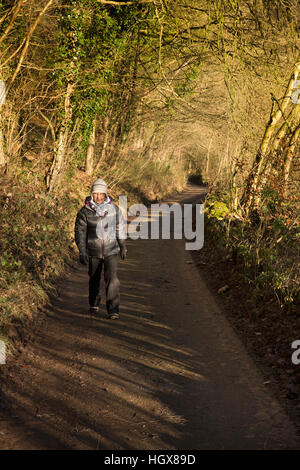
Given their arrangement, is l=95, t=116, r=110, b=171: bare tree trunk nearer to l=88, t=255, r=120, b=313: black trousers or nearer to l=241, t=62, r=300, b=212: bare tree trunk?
l=241, t=62, r=300, b=212: bare tree trunk

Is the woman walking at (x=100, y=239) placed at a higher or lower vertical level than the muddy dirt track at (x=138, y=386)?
higher

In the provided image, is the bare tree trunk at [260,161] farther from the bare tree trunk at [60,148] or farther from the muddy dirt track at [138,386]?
the bare tree trunk at [60,148]

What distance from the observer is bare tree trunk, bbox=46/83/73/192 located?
40.9ft

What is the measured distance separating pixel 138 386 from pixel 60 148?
9159mm

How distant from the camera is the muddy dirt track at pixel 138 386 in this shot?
406 cm

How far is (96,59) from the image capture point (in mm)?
13062

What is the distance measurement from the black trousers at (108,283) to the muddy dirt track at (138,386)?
24 cm

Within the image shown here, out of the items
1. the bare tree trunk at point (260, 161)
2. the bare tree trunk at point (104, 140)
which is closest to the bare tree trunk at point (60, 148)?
the bare tree trunk at point (260, 161)

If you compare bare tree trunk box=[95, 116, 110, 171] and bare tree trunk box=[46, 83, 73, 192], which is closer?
bare tree trunk box=[46, 83, 73, 192]

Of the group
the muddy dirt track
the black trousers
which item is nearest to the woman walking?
the black trousers

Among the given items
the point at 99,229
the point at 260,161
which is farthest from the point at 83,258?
the point at 260,161

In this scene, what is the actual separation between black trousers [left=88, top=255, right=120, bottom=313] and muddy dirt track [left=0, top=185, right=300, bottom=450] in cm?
24

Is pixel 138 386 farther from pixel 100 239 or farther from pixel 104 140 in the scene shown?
pixel 104 140

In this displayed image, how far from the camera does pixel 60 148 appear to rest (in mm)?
12922
